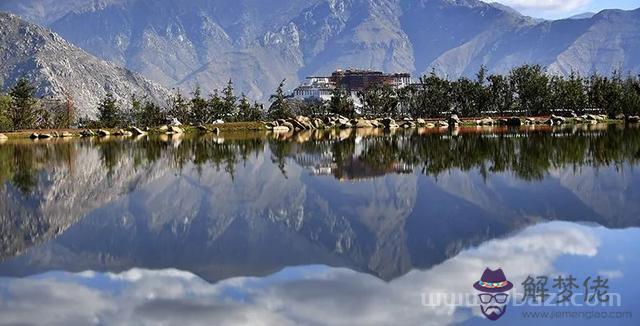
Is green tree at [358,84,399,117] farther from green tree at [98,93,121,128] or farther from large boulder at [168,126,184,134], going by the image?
green tree at [98,93,121,128]

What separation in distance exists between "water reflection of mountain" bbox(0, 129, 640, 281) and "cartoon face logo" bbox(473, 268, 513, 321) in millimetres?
1524

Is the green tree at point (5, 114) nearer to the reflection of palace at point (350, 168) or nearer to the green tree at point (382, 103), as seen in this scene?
the green tree at point (382, 103)

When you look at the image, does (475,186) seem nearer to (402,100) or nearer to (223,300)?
(223,300)

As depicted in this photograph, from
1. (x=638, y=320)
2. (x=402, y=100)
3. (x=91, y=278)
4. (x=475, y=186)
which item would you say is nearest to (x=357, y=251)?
(x=91, y=278)

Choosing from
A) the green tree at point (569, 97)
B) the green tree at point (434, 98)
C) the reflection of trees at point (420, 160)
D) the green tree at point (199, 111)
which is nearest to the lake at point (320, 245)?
the reflection of trees at point (420, 160)

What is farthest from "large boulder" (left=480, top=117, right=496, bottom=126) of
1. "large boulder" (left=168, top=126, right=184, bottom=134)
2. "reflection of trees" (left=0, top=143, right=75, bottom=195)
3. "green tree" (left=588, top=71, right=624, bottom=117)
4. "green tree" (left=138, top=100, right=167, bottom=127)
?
"reflection of trees" (left=0, top=143, right=75, bottom=195)

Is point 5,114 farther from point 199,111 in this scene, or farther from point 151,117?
point 199,111

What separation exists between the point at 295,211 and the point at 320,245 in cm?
518

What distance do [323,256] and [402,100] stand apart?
391 ft

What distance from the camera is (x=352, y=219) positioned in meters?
19.3

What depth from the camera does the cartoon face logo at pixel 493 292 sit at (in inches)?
412

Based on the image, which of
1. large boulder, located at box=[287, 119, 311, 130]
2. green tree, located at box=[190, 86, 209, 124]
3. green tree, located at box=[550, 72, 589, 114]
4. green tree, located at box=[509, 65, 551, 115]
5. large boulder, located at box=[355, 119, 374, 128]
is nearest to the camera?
large boulder, located at box=[287, 119, 311, 130]


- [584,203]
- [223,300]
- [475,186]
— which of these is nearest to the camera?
[223,300]

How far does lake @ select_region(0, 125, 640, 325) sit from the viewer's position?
11.1 m
